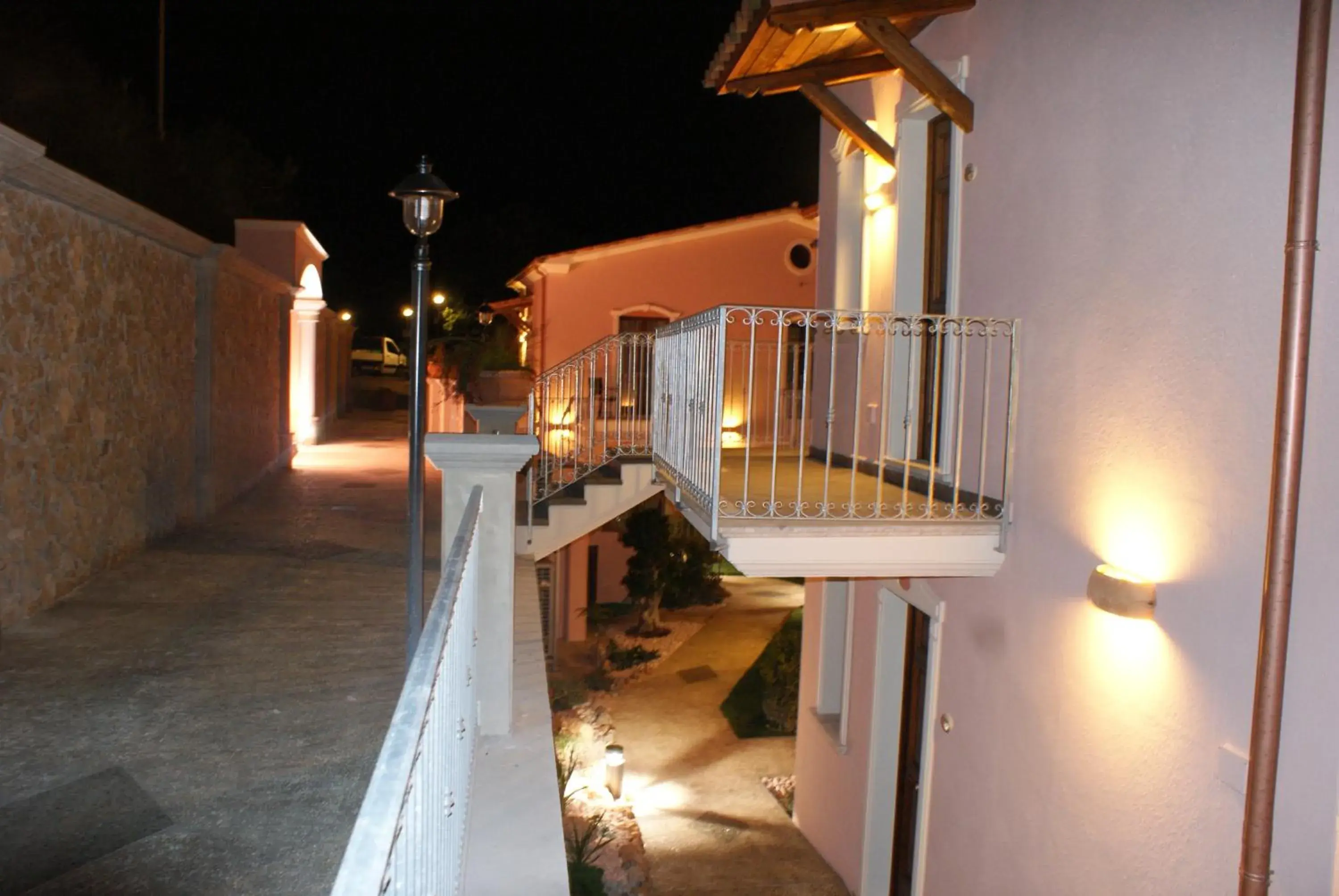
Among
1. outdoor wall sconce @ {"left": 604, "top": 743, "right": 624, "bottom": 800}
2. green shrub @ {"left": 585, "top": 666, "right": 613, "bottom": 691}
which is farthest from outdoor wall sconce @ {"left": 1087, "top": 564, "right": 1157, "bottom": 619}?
green shrub @ {"left": 585, "top": 666, "right": 613, "bottom": 691}

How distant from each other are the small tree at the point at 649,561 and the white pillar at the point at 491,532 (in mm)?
12692

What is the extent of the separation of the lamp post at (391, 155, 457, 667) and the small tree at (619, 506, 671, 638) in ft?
38.1

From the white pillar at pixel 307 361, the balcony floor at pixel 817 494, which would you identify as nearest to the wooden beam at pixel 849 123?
the balcony floor at pixel 817 494

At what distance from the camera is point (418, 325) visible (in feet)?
17.6

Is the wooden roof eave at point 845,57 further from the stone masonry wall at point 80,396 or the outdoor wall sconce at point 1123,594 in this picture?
the stone masonry wall at point 80,396

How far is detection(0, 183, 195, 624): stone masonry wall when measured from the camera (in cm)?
569

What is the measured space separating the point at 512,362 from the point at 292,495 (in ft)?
18.1

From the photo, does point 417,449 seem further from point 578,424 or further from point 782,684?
point 782,684

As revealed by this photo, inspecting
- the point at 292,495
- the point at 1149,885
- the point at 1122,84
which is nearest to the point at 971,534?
the point at 1149,885

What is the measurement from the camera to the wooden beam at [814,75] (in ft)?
24.0

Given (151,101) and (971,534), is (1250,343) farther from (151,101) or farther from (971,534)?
(151,101)

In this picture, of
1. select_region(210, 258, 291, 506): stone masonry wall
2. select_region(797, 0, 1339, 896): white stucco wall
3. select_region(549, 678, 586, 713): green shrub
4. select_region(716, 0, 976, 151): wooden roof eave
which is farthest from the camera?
select_region(549, 678, 586, 713): green shrub

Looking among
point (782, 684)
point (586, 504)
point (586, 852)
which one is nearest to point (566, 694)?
point (782, 684)

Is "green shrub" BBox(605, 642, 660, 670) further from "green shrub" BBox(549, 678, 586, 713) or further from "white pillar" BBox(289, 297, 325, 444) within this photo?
"white pillar" BBox(289, 297, 325, 444)
